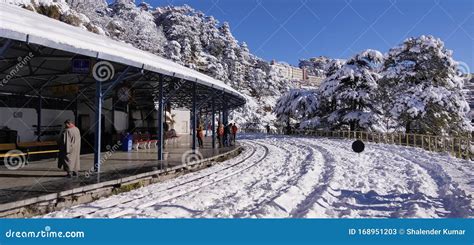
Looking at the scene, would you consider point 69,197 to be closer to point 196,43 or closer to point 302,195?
point 302,195

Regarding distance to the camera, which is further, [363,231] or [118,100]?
[118,100]

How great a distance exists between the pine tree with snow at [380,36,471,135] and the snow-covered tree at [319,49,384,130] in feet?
8.80

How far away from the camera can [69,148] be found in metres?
9.08

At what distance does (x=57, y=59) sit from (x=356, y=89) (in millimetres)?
26780

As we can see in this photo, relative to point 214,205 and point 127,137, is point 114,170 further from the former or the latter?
point 127,137

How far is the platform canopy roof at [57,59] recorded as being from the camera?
7516 millimetres

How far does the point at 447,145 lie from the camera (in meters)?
21.7

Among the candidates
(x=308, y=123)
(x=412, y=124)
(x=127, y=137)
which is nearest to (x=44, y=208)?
(x=127, y=137)

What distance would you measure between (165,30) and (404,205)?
290 ft

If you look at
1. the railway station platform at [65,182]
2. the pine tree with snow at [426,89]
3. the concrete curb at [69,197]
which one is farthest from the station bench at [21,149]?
the pine tree with snow at [426,89]

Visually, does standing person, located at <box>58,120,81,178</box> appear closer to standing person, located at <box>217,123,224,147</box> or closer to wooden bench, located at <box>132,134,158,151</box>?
wooden bench, located at <box>132,134,158,151</box>

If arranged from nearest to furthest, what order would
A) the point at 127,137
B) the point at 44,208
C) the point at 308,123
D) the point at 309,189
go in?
the point at 44,208 < the point at 309,189 < the point at 127,137 < the point at 308,123

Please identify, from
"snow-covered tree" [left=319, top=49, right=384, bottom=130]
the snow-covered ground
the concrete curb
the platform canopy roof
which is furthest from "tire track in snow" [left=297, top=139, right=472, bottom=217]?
"snow-covered tree" [left=319, top=49, right=384, bottom=130]

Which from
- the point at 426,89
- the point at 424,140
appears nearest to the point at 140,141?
the point at 424,140
